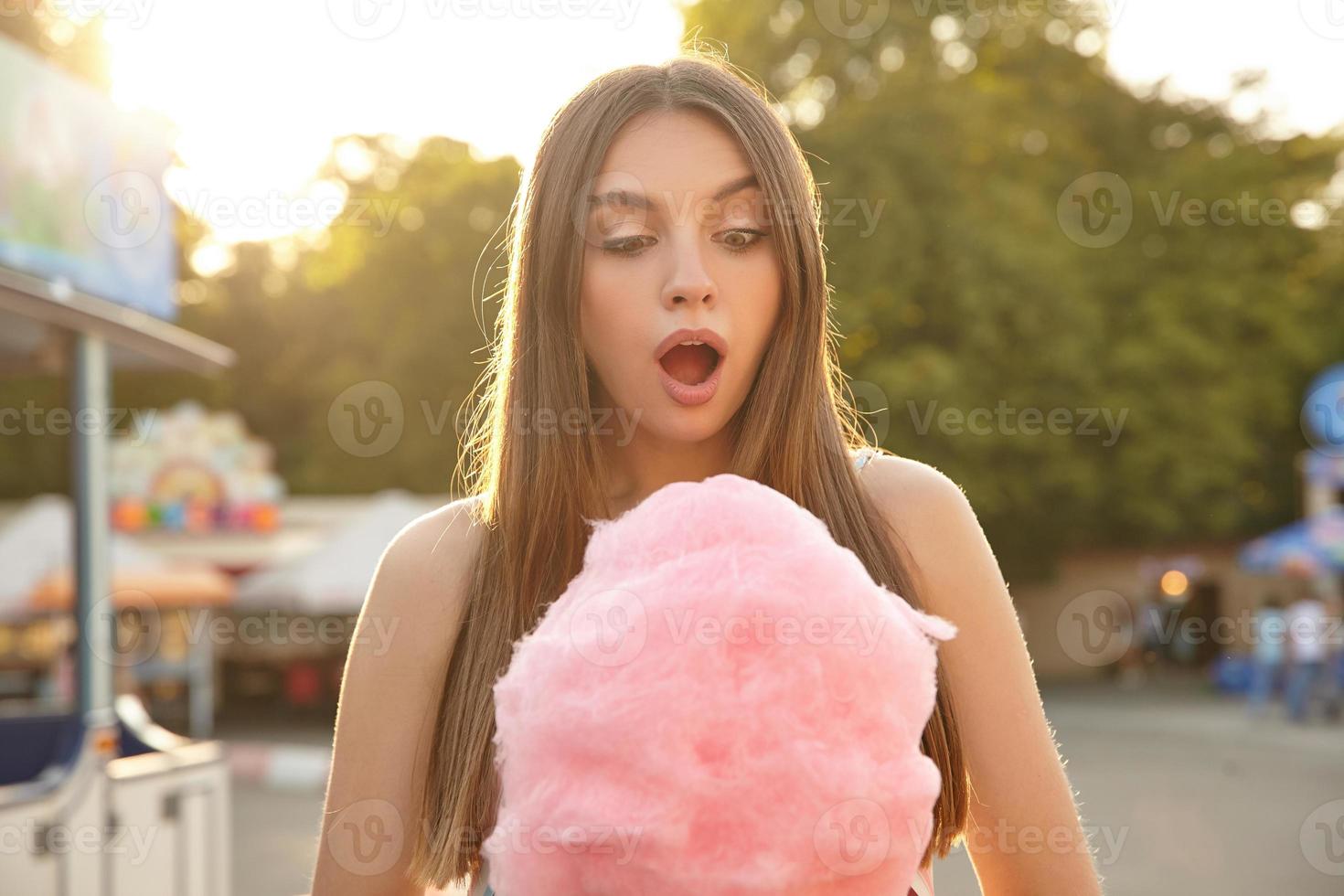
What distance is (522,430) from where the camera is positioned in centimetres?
184

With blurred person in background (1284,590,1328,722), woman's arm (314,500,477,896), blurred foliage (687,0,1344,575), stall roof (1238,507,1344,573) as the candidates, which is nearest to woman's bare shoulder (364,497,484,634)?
woman's arm (314,500,477,896)

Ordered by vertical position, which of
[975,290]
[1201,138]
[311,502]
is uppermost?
[1201,138]

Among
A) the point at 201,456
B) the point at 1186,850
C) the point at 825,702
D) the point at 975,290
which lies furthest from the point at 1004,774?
the point at 201,456

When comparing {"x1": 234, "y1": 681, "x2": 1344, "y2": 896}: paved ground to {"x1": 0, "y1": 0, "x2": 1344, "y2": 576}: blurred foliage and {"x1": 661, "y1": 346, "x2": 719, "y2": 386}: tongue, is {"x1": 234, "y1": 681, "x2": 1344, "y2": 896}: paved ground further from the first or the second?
{"x1": 0, "y1": 0, "x2": 1344, "y2": 576}: blurred foliage

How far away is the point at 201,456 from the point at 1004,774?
2351 cm

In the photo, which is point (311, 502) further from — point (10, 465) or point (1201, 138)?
point (1201, 138)

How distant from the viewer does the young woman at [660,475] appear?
1.67 m

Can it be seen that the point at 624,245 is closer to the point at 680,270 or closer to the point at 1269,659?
the point at 680,270

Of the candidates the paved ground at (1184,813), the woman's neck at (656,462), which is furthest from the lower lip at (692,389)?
the paved ground at (1184,813)

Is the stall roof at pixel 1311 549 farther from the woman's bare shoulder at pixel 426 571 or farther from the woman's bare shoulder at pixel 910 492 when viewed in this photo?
the woman's bare shoulder at pixel 426 571

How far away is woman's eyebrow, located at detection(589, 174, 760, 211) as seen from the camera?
1.66 meters

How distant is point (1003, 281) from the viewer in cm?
2286

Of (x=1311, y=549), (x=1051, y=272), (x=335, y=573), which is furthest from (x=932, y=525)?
(x=1311, y=549)

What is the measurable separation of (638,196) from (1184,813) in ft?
40.1
